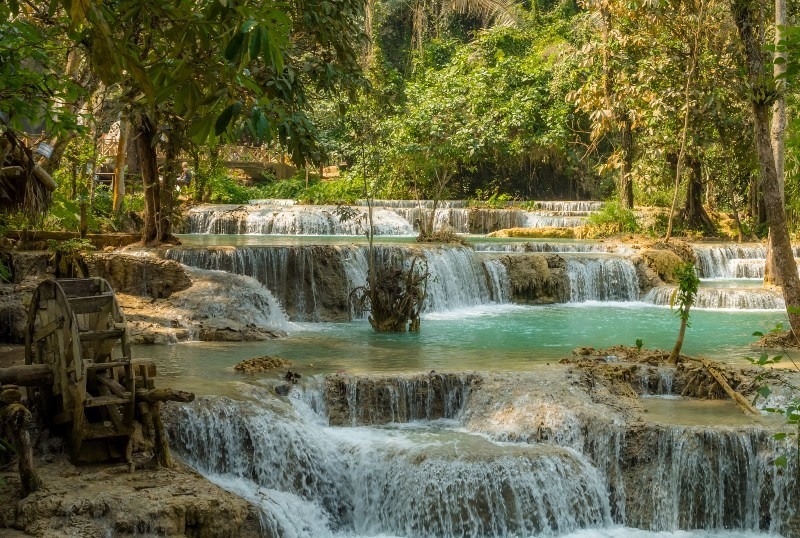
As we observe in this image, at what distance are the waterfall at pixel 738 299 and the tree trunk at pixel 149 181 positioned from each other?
965cm

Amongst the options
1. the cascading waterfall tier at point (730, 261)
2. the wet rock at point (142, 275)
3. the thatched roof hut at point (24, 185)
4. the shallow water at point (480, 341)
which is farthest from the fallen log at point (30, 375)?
the cascading waterfall tier at point (730, 261)

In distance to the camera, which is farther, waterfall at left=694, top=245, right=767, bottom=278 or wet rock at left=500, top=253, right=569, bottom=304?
waterfall at left=694, top=245, right=767, bottom=278

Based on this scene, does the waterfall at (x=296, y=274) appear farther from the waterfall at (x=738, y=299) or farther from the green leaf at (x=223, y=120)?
the green leaf at (x=223, y=120)

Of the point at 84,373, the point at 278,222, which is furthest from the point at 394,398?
the point at 278,222

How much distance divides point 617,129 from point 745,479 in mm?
17539

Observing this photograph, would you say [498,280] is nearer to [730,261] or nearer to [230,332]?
[730,261]

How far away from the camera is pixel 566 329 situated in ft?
50.0

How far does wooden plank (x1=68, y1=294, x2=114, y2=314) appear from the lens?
8.20m

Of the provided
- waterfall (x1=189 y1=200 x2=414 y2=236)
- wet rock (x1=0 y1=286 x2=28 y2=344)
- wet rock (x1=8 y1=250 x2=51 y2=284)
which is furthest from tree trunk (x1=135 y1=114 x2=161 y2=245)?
waterfall (x1=189 y1=200 x2=414 y2=236)

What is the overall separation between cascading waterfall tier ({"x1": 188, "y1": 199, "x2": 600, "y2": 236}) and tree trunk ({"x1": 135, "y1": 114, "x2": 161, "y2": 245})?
5841 millimetres

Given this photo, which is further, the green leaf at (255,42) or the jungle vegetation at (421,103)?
the jungle vegetation at (421,103)

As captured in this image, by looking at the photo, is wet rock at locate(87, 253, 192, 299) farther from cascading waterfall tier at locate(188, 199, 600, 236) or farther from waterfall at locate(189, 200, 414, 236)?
waterfall at locate(189, 200, 414, 236)

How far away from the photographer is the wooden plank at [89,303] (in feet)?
26.9

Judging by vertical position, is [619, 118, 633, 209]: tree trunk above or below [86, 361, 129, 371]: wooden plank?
above
